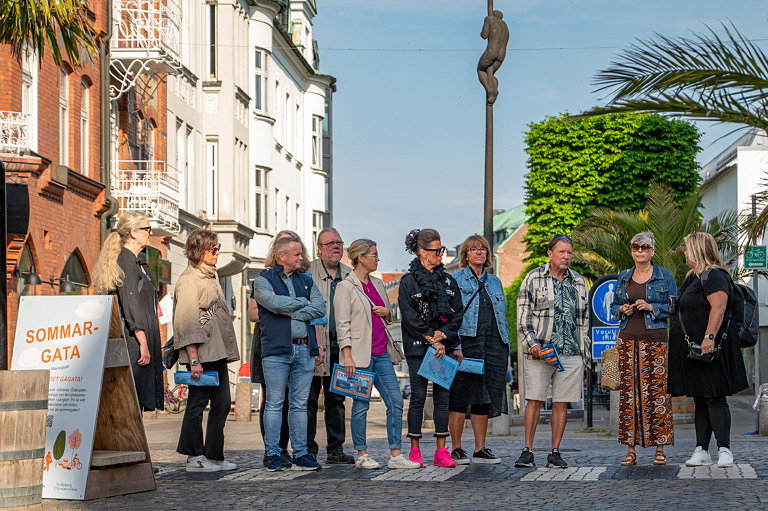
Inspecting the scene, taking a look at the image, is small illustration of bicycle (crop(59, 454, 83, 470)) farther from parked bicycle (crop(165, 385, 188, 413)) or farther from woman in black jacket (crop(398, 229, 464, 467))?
parked bicycle (crop(165, 385, 188, 413))

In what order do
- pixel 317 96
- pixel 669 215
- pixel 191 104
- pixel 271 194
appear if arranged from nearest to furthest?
pixel 669 215, pixel 191 104, pixel 271 194, pixel 317 96

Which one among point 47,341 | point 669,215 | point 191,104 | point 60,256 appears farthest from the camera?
point 191,104

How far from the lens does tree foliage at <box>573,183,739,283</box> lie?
27.7 m

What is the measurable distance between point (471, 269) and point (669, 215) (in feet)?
62.3

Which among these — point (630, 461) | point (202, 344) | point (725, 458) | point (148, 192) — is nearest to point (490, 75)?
point (630, 461)

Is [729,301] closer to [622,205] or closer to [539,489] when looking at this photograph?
[539,489]

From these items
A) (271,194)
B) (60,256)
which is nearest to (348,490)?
(60,256)

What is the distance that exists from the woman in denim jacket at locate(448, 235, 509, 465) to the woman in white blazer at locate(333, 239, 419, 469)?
0.60 m

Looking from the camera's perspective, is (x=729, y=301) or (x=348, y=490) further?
(x=729, y=301)

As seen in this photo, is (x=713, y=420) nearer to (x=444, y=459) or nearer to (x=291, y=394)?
(x=444, y=459)

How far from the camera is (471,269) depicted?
10.3 m

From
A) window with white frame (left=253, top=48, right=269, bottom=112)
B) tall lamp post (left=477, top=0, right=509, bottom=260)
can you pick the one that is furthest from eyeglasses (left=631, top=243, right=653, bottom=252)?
window with white frame (left=253, top=48, right=269, bottom=112)

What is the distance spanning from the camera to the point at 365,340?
992 centimetres

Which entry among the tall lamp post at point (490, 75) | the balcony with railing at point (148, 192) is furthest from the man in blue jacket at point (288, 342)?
the balcony with railing at point (148, 192)
